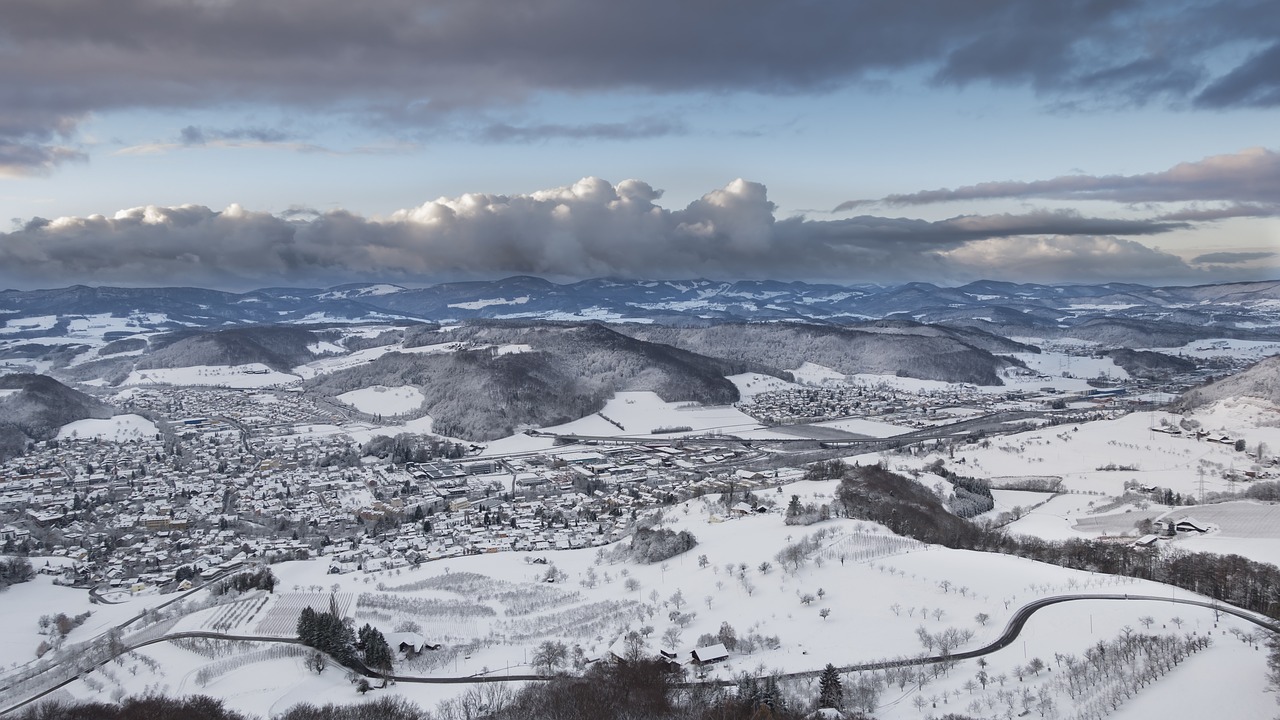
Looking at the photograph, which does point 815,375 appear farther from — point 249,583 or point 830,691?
point 830,691

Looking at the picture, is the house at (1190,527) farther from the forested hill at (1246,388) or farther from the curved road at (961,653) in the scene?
the forested hill at (1246,388)

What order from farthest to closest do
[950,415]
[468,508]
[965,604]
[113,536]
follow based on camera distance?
[950,415]
[468,508]
[113,536]
[965,604]

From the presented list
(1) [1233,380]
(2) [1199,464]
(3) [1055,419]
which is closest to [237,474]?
(2) [1199,464]

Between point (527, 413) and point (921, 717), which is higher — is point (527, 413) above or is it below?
below

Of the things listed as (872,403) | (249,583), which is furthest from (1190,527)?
(872,403)

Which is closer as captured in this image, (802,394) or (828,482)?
(828,482)

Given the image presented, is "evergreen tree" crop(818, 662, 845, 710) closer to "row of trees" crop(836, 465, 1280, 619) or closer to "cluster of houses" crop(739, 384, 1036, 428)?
"row of trees" crop(836, 465, 1280, 619)

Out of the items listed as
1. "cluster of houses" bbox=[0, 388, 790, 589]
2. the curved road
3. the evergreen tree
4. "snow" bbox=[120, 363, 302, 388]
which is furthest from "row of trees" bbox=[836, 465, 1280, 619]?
"snow" bbox=[120, 363, 302, 388]

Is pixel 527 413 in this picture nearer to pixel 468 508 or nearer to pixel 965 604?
pixel 468 508

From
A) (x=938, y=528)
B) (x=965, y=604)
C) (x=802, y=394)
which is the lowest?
→ (x=802, y=394)
